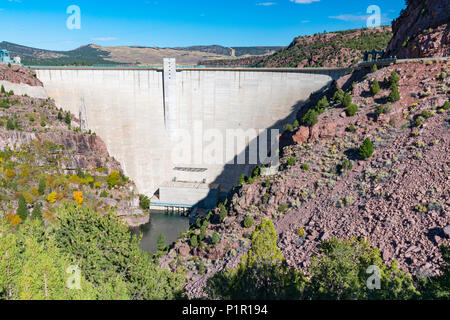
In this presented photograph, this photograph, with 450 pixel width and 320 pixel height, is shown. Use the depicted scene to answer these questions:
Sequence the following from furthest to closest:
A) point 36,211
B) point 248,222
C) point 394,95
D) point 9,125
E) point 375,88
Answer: point 9,125
point 36,211
point 375,88
point 394,95
point 248,222

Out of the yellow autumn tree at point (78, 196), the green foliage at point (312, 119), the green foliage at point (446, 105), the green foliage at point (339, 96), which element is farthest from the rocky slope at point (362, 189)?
the yellow autumn tree at point (78, 196)

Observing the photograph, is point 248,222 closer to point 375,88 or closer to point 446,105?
point 375,88

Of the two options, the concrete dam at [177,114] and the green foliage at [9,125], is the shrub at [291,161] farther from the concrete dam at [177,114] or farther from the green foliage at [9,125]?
the green foliage at [9,125]

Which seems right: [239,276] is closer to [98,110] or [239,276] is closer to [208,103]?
[208,103]

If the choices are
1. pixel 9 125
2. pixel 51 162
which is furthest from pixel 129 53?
pixel 51 162

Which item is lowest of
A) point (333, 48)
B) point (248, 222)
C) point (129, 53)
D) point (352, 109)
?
point (248, 222)

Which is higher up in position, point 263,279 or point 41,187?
point 263,279

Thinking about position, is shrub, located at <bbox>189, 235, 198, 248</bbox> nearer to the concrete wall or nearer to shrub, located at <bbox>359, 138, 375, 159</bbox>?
shrub, located at <bbox>359, 138, 375, 159</bbox>
